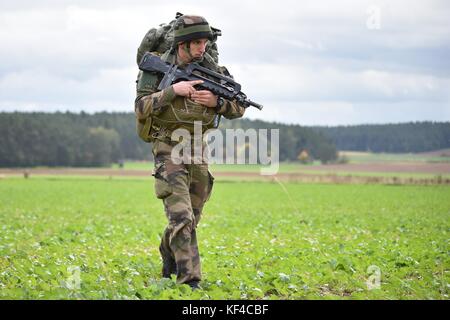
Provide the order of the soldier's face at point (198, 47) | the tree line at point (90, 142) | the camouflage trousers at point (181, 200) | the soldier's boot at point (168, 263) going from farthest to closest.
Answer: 1. the tree line at point (90, 142)
2. the soldier's boot at point (168, 263)
3. the soldier's face at point (198, 47)
4. the camouflage trousers at point (181, 200)

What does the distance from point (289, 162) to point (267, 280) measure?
108568 millimetres

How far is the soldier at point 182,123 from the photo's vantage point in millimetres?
8062

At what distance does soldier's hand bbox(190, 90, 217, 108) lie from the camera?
8133 mm

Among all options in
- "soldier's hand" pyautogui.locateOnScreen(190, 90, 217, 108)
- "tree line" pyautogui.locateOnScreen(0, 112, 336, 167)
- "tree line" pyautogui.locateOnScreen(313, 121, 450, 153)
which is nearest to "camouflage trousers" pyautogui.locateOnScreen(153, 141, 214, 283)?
"soldier's hand" pyautogui.locateOnScreen(190, 90, 217, 108)

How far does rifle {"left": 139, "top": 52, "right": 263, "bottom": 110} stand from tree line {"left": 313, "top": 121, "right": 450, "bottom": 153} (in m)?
10.8

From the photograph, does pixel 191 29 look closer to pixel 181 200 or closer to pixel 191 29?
pixel 191 29

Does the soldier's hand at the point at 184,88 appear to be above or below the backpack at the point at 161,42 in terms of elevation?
below

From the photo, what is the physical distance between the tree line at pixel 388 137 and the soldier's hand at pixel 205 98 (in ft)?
36.3


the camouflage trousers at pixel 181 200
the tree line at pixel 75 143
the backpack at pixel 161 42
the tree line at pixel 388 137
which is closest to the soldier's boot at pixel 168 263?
the camouflage trousers at pixel 181 200

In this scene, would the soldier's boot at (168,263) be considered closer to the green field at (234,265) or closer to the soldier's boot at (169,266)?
the soldier's boot at (169,266)

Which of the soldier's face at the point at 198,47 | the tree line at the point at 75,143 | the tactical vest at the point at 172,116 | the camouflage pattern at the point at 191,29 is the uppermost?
the camouflage pattern at the point at 191,29
